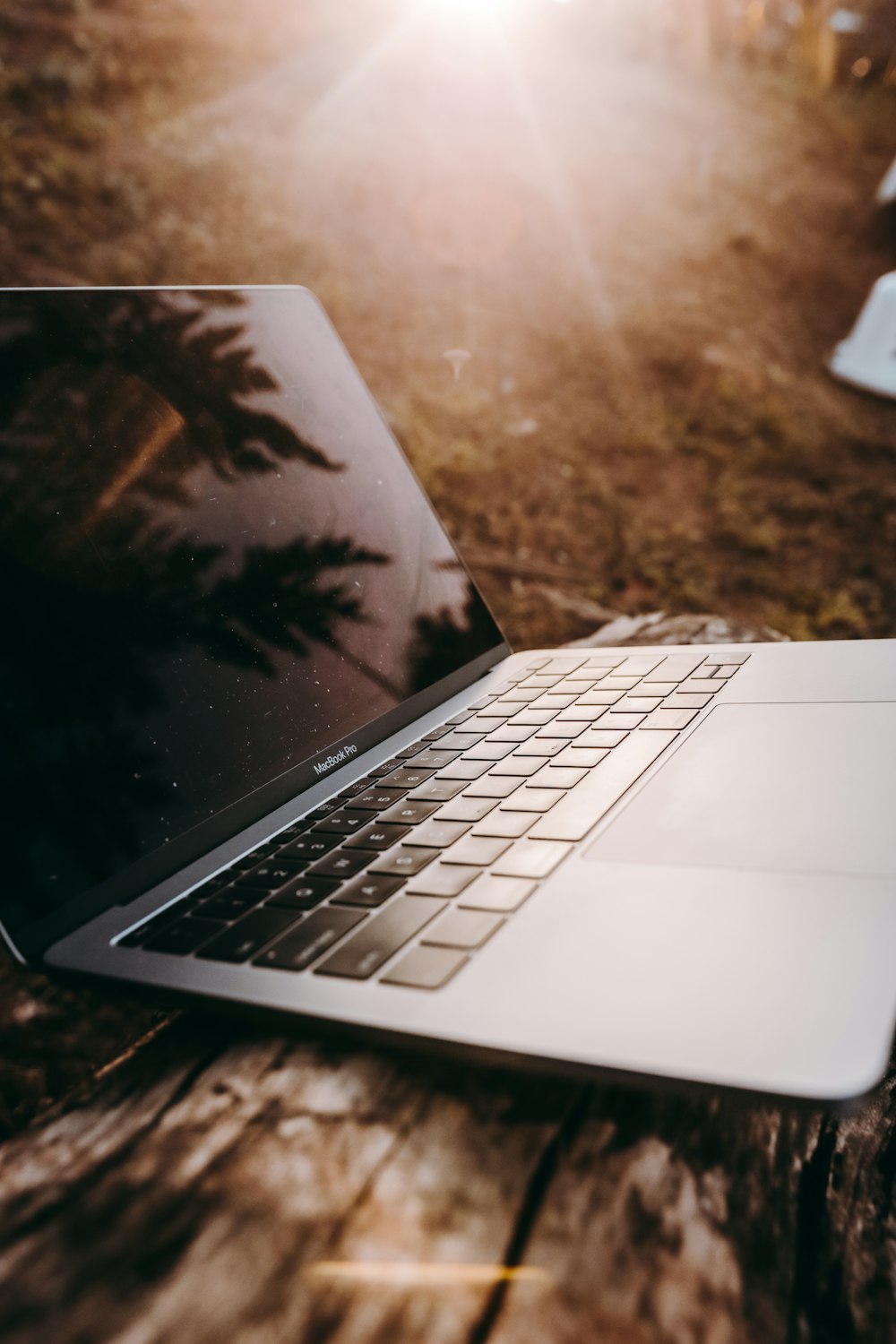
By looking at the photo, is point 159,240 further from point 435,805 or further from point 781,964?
point 781,964

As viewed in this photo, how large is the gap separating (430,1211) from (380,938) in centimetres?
20

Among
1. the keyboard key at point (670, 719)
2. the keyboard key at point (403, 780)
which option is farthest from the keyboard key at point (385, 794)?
the keyboard key at point (670, 719)

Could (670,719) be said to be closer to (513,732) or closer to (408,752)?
(513,732)

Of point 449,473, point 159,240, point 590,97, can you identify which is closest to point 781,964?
point 449,473

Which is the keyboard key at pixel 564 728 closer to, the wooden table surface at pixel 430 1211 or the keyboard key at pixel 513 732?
the keyboard key at pixel 513 732

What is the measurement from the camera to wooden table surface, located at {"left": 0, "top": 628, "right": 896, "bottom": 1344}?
1.49 feet

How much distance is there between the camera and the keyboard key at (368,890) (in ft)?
2.32

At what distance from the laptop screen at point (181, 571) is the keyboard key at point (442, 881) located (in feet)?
0.92

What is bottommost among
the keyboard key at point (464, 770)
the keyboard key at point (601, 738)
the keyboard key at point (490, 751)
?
the keyboard key at point (601, 738)

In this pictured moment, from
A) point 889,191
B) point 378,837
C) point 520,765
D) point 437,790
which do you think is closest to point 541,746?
point 520,765

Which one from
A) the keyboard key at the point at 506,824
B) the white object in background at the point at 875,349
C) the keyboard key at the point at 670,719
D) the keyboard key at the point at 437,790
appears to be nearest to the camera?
the keyboard key at the point at 506,824

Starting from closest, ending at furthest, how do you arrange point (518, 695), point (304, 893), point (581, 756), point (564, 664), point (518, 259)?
point (304, 893)
point (581, 756)
point (518, 695)
point (564, 664)
point (518, 259)

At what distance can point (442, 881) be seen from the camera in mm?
715

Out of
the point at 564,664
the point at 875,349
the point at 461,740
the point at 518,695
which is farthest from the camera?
the point at 875,349
